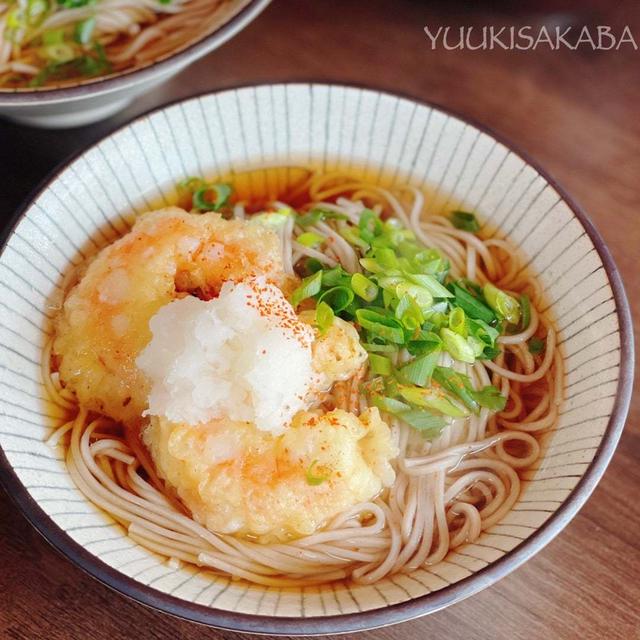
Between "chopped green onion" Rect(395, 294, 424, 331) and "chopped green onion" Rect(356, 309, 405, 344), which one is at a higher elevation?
"chopped green onion" Rect(395, 294, 424, 331)

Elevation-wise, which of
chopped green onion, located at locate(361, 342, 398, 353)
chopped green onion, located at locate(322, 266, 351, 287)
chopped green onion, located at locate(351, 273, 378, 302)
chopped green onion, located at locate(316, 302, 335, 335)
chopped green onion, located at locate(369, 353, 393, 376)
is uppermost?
chopped green onion, located at locate(351, 273, 378, 302)

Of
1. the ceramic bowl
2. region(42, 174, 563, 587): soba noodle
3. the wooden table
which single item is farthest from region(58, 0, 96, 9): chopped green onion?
region(42, 174, 563, 587): soba noodle

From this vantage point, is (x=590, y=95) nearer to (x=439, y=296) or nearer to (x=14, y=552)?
(x=439, y=296)

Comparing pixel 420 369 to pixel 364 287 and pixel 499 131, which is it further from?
pixel 499 131

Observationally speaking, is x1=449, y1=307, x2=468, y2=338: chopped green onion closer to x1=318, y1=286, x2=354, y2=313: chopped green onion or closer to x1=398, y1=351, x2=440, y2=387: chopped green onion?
x1=398, y1=351, x2=440, y2=387: chopped green onion

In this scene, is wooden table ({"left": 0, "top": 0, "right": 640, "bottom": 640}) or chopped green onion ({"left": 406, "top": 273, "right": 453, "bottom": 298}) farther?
chopped green onion ({"left": 406, "top": 273, "right": 453, "bottom": 298})

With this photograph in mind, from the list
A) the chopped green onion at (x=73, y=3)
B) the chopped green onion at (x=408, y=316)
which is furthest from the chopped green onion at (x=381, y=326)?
the chopped green onion at (x=73, y=3)

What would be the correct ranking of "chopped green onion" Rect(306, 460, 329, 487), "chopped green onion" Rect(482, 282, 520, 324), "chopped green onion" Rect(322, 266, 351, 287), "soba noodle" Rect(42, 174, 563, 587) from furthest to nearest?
"chopped green onion" Rect(482, 282, 520, 324)
"chopped green onion" Rect(322, 266, 351, 287)
"soba noodle" Rect(42, 174, 563, 587)
"chopped green onion" Rect(306, 460, 329, 487)

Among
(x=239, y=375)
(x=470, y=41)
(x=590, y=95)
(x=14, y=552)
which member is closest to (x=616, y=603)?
(x=239, y=375)
